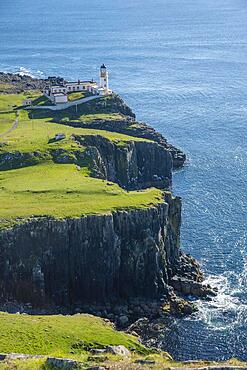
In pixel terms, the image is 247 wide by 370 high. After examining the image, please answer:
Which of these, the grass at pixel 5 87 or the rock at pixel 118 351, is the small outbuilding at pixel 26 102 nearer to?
the grass at pixel 5 87

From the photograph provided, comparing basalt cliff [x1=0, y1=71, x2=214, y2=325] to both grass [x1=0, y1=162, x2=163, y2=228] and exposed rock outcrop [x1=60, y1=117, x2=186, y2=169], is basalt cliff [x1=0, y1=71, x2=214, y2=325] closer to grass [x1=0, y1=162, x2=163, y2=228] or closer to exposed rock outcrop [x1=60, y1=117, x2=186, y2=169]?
grass [x1=0, y1=162, x2=163, y2=228]

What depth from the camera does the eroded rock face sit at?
4648 inches

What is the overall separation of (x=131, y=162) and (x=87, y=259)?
141ft

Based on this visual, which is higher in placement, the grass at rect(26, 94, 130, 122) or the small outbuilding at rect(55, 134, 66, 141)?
the grass at rect(26, 94, 130, 122)

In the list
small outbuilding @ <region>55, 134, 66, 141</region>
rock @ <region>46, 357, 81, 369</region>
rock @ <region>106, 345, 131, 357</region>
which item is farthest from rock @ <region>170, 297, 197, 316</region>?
small outbuilding @ <region>55, 134, 66, 141</region>

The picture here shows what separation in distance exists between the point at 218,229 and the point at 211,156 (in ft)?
132

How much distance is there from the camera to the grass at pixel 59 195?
3305 inches

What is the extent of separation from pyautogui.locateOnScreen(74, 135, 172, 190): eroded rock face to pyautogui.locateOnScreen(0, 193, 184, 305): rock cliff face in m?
24.2

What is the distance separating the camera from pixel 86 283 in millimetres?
84062

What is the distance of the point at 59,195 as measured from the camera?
90.9 metres

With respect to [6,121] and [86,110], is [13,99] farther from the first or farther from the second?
[6,121]

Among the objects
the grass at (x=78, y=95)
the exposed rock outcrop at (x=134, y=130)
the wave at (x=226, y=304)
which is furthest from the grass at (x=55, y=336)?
the grass at (x=78, y=95)

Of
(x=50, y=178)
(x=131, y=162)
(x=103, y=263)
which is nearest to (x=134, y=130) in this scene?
(x=131, y=162)

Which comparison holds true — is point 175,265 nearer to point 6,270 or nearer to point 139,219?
point 139,219
